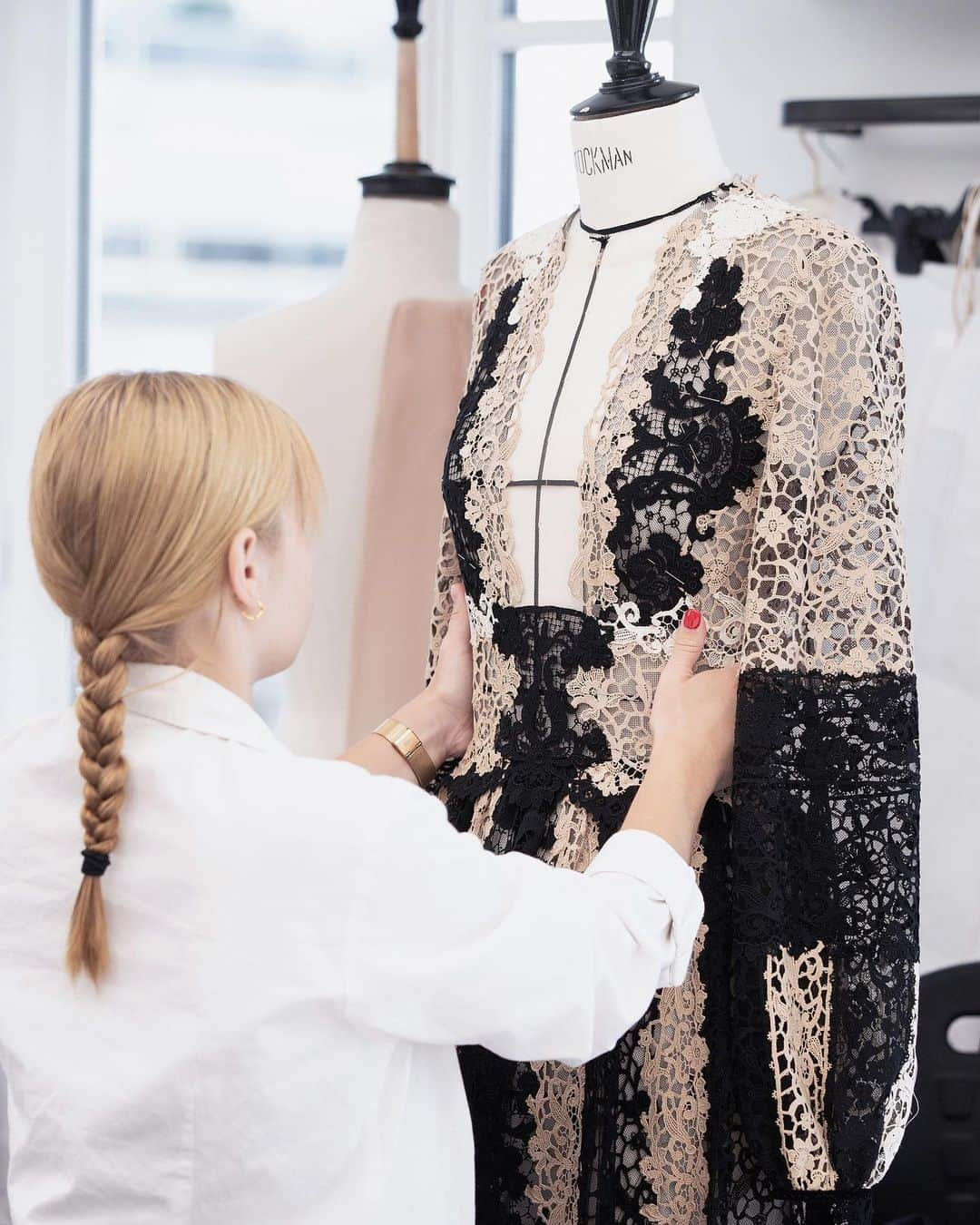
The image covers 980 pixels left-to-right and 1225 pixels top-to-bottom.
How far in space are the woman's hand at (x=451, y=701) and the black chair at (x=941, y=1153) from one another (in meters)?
0.65

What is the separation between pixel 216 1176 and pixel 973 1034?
112cm

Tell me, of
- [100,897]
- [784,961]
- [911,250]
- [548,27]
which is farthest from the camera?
[548,27]

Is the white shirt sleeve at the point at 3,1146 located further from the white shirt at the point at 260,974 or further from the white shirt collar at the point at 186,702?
the white shirt collar at the point at 186,702

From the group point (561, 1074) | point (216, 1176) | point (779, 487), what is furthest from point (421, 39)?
point (216, 1176)

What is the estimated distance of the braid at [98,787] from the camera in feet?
2.69

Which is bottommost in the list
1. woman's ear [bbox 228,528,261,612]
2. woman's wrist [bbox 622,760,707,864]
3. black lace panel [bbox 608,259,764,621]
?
woman's wrist [bbox 622,760,707,864]

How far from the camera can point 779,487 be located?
3.21 feet

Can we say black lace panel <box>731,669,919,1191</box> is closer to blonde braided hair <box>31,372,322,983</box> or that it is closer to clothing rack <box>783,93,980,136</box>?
blonde braided hair <box>31,372,322,983</box>

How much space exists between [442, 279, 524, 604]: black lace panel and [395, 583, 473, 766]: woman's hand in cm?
6

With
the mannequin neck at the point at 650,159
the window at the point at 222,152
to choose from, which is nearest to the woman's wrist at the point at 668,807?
the mannequin neck at the point at 650,159

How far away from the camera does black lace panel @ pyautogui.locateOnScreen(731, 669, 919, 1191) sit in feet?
3.18

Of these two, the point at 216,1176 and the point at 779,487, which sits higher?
the point at 779,487

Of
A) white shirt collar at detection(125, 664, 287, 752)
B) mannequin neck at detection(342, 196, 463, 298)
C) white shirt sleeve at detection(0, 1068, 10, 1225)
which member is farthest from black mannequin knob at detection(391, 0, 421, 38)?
white shirt sleeve at detection(0, 1068, 10, 1225)

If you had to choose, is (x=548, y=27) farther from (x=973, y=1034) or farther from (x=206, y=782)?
(x=206, y=782)
